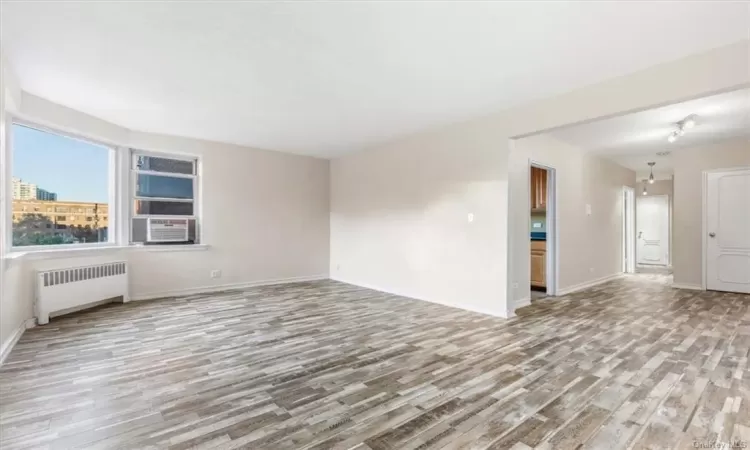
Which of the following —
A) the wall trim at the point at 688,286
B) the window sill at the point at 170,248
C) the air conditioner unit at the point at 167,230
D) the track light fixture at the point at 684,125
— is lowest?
the wall trim at the point at 688,286

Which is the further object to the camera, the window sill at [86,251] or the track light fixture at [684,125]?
the track light fixture at [684,125]

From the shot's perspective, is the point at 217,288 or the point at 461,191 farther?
the point at 217,288

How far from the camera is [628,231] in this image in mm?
8289

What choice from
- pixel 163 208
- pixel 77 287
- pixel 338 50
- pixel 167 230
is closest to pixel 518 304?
pixel 338 50

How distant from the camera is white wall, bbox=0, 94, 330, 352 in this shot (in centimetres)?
471

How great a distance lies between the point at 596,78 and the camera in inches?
125

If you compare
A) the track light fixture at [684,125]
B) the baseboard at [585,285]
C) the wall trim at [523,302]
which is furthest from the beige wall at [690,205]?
the wall trim at [523,302]

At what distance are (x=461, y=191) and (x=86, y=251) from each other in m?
4.93

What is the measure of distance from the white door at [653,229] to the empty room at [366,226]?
9.85 ft

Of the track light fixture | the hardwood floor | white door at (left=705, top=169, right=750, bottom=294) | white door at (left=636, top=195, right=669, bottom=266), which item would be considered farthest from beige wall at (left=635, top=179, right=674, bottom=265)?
the hardwood floor

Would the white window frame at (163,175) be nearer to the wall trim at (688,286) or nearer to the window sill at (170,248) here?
the window sill at (170,248)

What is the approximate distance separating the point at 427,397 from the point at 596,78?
3.12 m

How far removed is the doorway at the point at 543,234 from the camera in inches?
213

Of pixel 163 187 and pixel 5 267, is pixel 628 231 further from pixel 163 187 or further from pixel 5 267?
pixel 5 267
